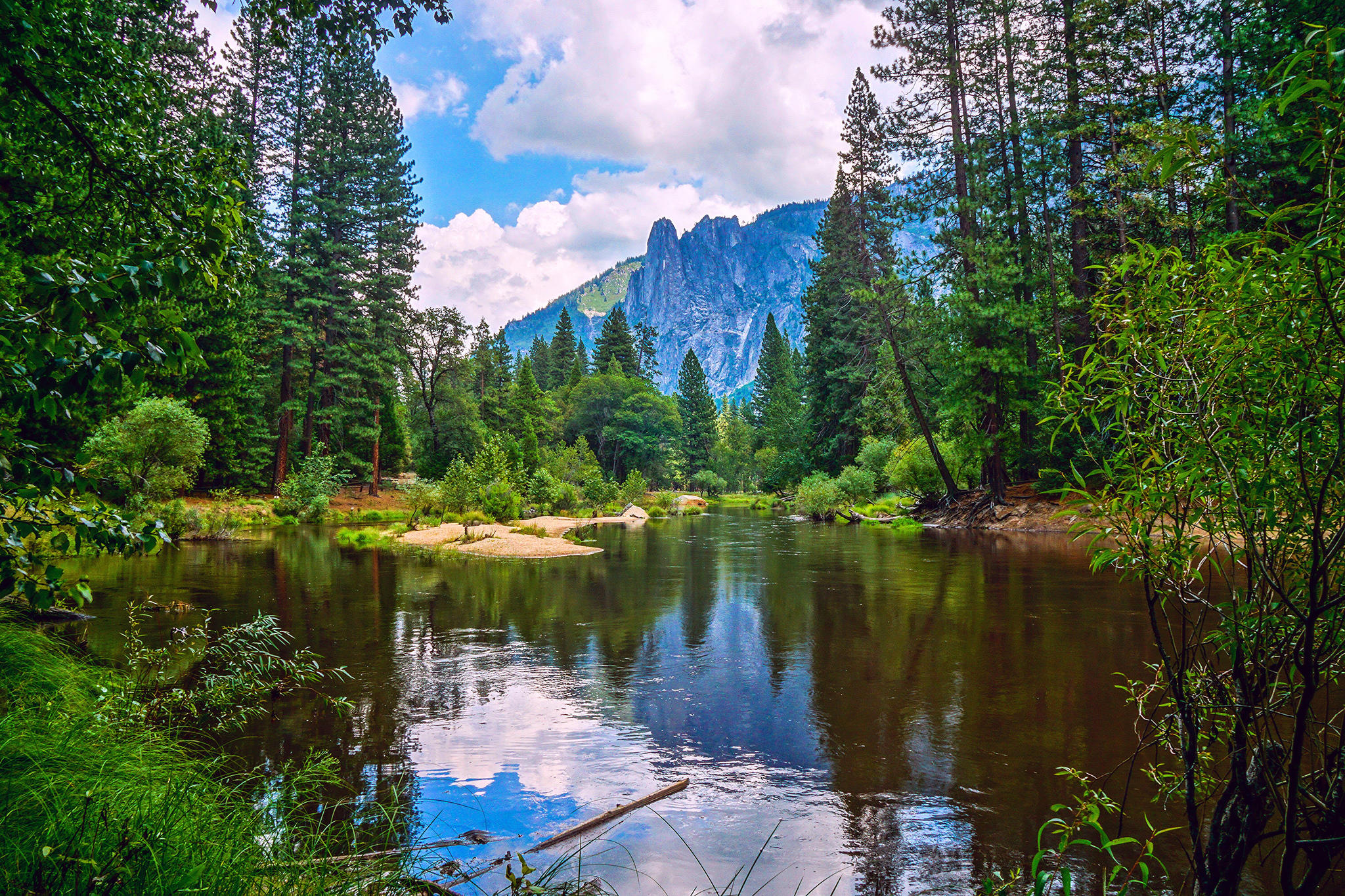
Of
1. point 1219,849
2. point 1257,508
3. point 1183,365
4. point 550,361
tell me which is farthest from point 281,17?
point 550,361

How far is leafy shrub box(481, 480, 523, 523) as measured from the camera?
24594 millimetres

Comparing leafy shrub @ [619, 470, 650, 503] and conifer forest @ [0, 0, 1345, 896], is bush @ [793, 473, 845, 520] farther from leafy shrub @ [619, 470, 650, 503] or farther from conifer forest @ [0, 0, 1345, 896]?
leafy shrub @ [619, 470, 650, 503]

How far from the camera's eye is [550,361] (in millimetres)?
70875

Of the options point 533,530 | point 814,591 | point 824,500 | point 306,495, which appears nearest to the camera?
point 814,591

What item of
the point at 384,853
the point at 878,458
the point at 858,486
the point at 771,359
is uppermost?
the point at 771,359

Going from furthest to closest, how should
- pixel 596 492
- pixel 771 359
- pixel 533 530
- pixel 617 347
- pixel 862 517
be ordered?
pixel 617 347 → pixel 771 359 → pixel 596 492 → pixel 862 517 → pixel 533 530

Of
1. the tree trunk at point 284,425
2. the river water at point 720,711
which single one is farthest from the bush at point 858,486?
the tree trunk at point 284,425

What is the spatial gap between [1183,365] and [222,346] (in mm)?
33293

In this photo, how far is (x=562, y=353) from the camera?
2702 inches

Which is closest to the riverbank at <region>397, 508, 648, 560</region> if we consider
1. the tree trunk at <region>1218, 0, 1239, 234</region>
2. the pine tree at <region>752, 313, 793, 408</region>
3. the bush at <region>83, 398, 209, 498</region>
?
the bush at <region>83, 398, 209, 498</region>

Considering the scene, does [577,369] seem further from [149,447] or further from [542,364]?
[149,447]

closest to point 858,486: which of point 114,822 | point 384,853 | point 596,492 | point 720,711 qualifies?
point 596,492

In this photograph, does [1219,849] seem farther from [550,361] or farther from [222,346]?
[550,361]

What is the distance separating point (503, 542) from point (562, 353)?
5225 cm
